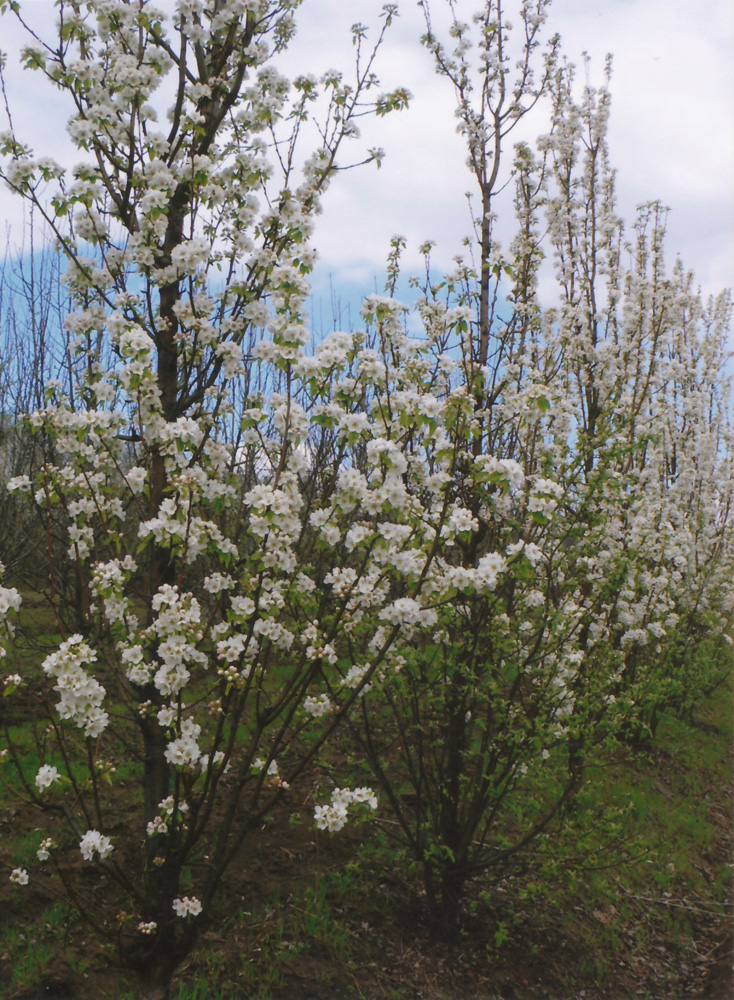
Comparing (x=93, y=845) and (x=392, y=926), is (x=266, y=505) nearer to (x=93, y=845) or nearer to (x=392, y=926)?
(x=93, y=845)

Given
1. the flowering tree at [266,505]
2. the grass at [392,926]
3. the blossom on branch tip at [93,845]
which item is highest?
the flowering tree at [266,505]

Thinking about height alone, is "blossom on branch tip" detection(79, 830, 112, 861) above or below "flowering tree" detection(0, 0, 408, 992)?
below

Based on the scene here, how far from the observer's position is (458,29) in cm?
510

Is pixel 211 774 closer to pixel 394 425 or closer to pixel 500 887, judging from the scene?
pixel 394 425

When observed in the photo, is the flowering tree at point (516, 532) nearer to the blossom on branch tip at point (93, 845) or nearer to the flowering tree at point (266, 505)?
the flowering tree at point (266, 505)

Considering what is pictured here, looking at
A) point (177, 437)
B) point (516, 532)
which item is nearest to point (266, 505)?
point (177, 437)

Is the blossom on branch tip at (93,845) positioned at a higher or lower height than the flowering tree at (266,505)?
lower

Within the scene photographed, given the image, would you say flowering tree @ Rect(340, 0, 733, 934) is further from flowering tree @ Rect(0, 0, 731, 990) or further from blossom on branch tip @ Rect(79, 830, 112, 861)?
blossom on branch tip @ Rect(79, 830, 112, 861)

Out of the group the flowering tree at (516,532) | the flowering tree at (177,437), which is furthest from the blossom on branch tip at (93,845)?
the flowering tree at (516,532)

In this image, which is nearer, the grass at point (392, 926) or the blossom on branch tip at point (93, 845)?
the blossom on branch tip at point (93, 845)

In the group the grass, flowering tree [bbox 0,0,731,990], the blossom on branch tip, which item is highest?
flowering tree [bbox 0,0,731,990]

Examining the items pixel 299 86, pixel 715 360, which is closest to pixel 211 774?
pixel 299 86

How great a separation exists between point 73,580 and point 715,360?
33.7 ft

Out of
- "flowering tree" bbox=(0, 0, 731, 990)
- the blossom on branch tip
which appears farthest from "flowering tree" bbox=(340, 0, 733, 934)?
the blossom on branch tip
